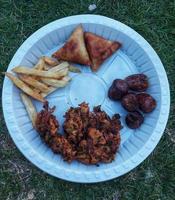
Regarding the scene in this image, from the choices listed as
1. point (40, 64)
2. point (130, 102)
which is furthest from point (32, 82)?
point (130, 102)

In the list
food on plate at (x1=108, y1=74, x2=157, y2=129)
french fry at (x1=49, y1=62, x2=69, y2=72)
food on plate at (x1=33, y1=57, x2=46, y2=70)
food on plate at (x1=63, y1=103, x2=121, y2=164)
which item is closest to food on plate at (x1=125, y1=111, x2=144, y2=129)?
food on plate at (x1=108, y1=74, x2=157, y2=129)

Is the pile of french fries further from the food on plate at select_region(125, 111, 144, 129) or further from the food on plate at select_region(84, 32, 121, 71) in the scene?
the food on plate at select_region(125, 111, 144, 129)

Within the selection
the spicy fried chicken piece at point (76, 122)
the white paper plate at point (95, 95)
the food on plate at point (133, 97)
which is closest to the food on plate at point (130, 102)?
the food on plate at point (133, 97)

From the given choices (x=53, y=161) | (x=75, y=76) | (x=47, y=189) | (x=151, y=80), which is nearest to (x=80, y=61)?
(x=75, y=76)

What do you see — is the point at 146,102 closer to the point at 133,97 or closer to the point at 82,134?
the point at 133,97

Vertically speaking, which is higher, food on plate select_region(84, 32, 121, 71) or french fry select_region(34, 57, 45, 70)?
food on plate select_region(84, 32, 121, 71)

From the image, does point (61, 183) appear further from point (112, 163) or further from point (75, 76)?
point (75, 76)

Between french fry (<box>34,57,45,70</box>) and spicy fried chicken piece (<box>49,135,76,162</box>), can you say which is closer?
spicy fried chicken piece (<box>49,135,76,162</box>)
